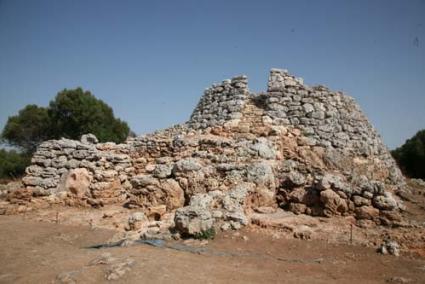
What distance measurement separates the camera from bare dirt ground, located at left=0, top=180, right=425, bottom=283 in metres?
4.62

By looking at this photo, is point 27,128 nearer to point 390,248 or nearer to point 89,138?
point 89,138

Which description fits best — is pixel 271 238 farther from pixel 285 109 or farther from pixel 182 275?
pixel 285 109

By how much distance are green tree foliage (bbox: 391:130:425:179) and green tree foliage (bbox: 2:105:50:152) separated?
1040 inches

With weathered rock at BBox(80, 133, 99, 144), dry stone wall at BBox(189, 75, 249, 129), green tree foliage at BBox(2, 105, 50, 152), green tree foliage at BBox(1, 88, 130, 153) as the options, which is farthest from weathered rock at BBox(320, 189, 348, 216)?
green tree foliage at BBox(2, 105, 50, 152)

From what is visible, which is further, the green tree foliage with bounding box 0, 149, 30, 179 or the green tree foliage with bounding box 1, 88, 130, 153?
the green tree foliage with bounding box 1, 88, 130, 153

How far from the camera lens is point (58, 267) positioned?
4.99 m

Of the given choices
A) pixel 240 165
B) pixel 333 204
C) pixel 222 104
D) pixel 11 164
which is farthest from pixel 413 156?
pixel 11 164

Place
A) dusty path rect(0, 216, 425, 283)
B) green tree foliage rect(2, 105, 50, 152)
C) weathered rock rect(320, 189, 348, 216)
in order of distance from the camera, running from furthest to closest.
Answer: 1. green tree foliage rect(2, 105, 50, 152)
2. weathered rock rect(320, 189, 348, 216)
3. dusty path rect(0, 216, 425, 283)

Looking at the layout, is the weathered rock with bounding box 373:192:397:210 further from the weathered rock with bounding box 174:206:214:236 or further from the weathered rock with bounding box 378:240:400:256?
the weathered rock with bounding box 174:206:214:236

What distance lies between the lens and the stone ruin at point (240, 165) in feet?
24.9

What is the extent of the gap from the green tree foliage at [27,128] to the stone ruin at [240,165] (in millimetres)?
15621

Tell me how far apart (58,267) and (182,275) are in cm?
204

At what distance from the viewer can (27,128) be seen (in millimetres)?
24500

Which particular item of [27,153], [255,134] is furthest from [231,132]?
[27,153]
